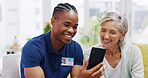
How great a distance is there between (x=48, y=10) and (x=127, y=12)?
1380 mm

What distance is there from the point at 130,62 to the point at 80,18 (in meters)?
2.15

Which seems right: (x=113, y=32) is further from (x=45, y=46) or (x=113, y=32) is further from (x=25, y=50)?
(x=25, y=50)

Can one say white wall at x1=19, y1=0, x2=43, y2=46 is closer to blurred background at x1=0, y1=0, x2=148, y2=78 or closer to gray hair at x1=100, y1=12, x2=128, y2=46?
blurred background at x1=0, y1=0, x2=148, y2=78

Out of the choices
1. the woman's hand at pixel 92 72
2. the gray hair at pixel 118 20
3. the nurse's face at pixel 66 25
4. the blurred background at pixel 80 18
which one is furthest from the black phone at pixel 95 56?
the blurred background at pixel 80 18

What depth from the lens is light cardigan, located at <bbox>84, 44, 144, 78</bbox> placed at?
1.79 meters

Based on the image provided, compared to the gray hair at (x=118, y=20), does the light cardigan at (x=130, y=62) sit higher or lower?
lower

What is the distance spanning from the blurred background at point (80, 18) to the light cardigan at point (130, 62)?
1.88m

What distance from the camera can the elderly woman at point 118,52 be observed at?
5.66 ft

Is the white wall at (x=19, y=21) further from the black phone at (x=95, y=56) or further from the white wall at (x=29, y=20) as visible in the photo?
the black phone at (x=95, y=56)

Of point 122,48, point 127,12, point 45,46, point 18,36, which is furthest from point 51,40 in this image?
point 18,36

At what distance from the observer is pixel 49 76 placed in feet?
4.98

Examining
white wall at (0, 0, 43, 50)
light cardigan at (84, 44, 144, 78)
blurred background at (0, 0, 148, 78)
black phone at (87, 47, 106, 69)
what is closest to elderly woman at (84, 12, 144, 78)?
light cardigan at (84, 44, 144, 78)

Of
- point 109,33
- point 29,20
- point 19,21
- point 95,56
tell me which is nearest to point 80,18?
point 29,20

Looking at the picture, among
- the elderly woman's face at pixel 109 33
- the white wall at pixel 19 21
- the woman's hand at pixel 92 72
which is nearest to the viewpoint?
the woman's hand at pixel 92 72
